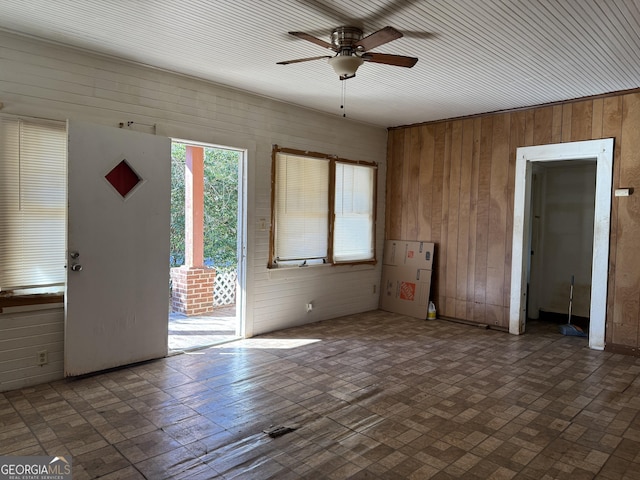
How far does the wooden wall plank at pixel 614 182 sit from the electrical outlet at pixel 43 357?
574 cm

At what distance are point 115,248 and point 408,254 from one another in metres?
4.28

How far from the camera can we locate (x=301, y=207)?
586 cm

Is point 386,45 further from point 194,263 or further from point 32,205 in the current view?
point 194,263

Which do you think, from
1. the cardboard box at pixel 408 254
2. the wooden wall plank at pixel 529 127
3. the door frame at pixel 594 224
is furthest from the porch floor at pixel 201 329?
the wooden wall plank at pixel 529 127

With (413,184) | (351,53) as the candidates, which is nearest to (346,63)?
(351,53)

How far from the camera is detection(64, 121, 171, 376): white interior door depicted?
3.77 m

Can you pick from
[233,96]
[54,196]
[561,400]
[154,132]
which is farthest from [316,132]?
[561,400]

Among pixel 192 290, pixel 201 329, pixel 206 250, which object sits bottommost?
pixel 201 329

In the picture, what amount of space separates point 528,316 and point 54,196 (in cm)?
638

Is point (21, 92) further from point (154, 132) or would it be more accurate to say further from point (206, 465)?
point (206, 465)

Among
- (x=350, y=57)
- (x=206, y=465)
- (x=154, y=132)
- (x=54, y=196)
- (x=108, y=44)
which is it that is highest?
(x=108, y=44)

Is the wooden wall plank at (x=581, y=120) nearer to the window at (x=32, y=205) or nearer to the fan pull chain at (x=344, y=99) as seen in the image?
the fan pull chain at (x=344, y=99)

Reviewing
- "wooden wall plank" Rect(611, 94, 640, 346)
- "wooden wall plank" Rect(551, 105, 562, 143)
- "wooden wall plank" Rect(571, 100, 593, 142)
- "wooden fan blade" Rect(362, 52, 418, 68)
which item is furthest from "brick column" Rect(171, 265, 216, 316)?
"wooden wall plank" Rect(611, 94, 640, 346)

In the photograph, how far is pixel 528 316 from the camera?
6.66 meters
